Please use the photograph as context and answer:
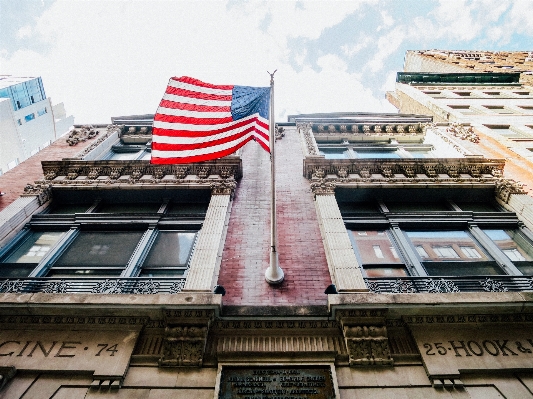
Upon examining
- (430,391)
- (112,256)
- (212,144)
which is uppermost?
(212,144)

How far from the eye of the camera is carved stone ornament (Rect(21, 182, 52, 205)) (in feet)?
37.1

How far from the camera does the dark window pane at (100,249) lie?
30.5 feet

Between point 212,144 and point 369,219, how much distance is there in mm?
6058

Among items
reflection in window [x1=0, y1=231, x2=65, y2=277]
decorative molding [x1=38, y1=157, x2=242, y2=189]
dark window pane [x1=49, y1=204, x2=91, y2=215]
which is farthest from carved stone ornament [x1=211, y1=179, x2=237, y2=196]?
reflection in window [x1=0, y1=231, x2=65, y2=277]

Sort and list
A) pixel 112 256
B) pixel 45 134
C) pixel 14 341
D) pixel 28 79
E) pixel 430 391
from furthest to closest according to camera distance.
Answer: pixel 45 134 < pixel 28 79 < pixel 112 256 < pixel 14 341 < pixel 430 391

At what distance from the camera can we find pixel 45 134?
202 ft

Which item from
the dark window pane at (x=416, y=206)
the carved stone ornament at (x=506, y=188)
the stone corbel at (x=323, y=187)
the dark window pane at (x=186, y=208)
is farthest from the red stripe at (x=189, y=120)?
the carved stone ornament at (x=506, y=188)

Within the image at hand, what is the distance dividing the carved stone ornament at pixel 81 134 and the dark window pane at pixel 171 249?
9.20 m

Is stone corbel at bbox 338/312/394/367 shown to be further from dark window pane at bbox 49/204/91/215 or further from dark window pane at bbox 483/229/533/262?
dark window pane at bbox 49/204/91/215

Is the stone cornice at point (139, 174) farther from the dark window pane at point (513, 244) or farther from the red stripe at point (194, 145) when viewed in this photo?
the dark window pane at point (513, 244)

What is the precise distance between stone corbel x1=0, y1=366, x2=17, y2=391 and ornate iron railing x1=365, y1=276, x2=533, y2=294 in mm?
7967

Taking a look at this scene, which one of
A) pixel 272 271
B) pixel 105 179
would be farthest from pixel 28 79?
pixel 272 271

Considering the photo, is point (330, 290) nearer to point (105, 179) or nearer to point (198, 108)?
point (198, 108)

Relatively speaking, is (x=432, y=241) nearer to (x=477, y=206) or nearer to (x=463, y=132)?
(x=477, y=206)
